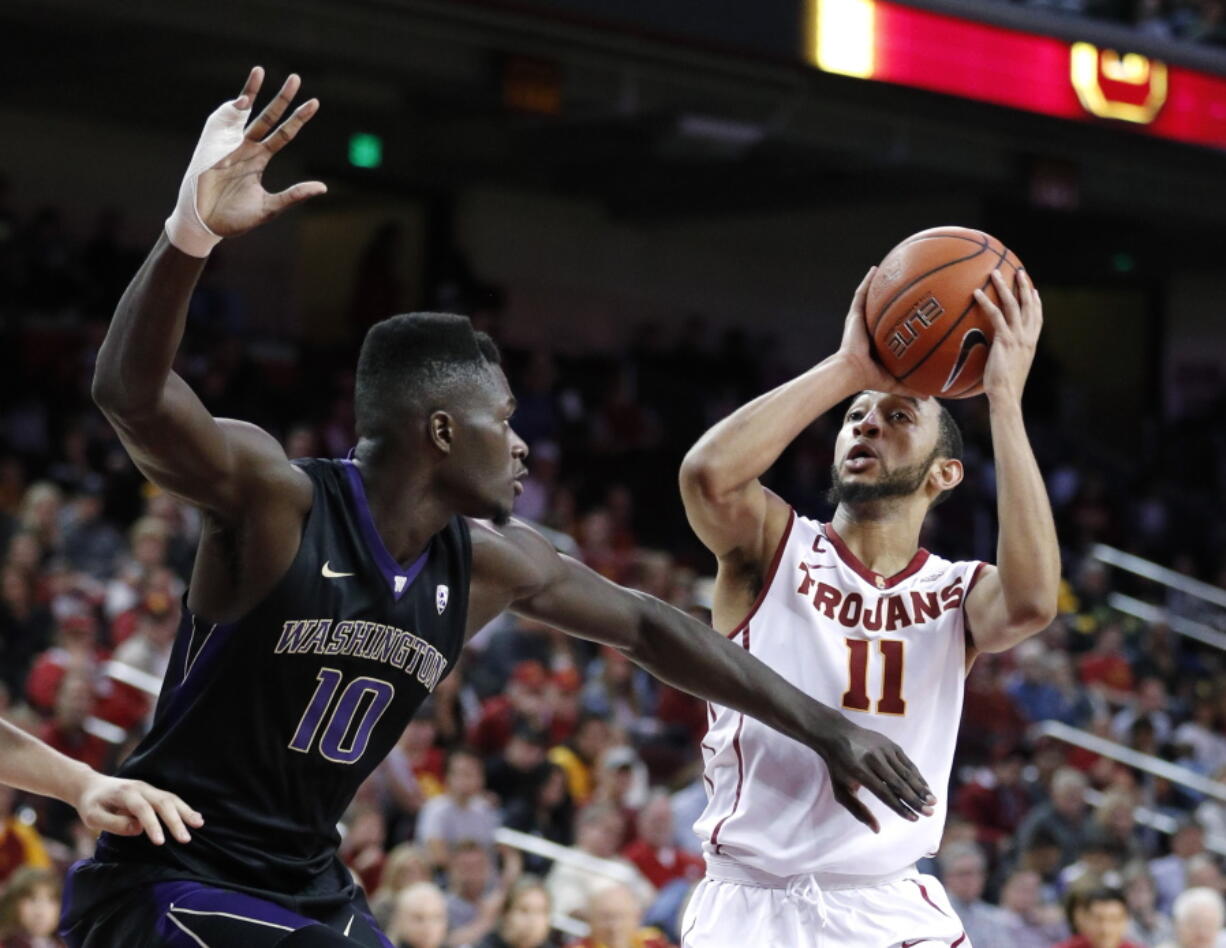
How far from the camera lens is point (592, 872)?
823 centimetres

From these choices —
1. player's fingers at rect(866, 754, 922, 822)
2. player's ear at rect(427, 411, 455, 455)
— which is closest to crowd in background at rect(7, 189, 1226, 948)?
player's fingers at rect(866, 754, 922, 822)

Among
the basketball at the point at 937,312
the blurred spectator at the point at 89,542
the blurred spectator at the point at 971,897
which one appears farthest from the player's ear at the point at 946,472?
the blurred spectator at the point at 89,542

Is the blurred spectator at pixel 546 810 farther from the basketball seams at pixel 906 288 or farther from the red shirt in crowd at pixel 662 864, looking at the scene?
the basketball seams at pixel 906 288

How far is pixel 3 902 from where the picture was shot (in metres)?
6.59

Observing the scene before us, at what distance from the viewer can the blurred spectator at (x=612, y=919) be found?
7305 millimetres

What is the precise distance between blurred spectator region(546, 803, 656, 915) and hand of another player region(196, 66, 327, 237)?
544 cm

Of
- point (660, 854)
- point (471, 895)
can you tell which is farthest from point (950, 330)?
point (660, 854)

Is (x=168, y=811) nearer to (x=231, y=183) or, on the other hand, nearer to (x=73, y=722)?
(x=231, y=183)

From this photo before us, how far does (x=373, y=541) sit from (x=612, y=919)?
14.0 ft

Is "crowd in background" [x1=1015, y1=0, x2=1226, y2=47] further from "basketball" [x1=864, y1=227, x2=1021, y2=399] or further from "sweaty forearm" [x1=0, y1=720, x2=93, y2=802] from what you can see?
"sweaty forearm" [x1=0, y1=720, x2=93, y2=802]

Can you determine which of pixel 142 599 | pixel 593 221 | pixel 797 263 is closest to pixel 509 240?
pixel 593 221

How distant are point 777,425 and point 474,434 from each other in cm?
100

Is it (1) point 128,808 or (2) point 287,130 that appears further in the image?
(2) point 287,130

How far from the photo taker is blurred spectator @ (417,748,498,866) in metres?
8.41
